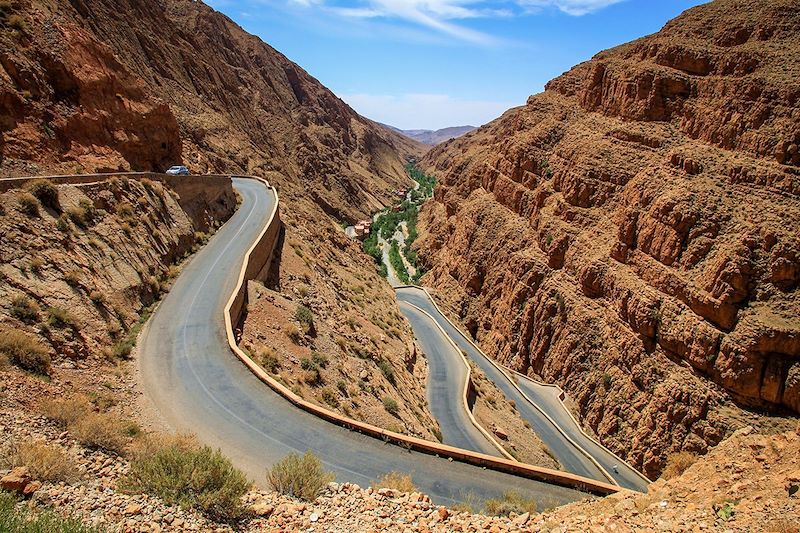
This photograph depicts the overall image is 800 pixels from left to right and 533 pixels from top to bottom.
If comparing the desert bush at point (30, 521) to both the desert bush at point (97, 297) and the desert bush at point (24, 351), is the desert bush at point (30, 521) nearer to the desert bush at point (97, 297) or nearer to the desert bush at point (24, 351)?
the desert bush at point (24, 351)

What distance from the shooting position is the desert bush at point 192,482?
792cm

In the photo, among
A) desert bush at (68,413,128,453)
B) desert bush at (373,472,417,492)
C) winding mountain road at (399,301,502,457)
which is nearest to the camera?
desert bush at (68,413,128,453)

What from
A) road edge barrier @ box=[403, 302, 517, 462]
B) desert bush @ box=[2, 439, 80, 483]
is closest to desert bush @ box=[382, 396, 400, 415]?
road edge barrier @ box=[403, 302, 517, 462]

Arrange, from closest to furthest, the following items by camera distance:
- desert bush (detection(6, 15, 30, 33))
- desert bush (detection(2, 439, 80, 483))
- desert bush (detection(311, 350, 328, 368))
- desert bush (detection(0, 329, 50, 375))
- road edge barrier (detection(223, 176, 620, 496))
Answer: desert bush (detection(2, 439, 80, 483)), desert bush (detection(0, 329, 50, 375)), road edge barrier (detection(223, 176, 620, 496)), desert bush (detection(311, 350, 328, 368)), desert bush (detection(6, 15, 30, 33))

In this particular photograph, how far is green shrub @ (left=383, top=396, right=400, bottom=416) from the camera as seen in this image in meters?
19.0

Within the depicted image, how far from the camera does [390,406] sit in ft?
62.8

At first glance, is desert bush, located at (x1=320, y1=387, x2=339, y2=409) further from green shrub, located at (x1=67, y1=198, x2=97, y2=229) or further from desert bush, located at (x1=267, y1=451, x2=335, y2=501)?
green shrub, located at (x1=67, y1=198, x2=97, y2=229)

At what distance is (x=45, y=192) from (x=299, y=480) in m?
14.1

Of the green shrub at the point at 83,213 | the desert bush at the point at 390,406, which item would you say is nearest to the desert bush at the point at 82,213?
the green shrub at the point at 83,213

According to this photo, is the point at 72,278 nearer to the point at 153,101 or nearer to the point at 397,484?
the point at 397,484

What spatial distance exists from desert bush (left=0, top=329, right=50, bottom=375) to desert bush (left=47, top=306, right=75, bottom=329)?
4.21ft

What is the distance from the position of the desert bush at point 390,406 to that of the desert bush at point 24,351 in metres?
11.5

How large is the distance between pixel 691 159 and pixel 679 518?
32843 millimetres

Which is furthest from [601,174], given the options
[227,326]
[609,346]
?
Result: [227,326]
